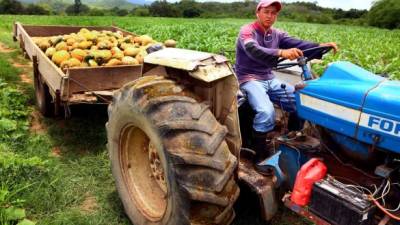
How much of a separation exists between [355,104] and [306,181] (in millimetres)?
574

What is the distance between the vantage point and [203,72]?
2.77m

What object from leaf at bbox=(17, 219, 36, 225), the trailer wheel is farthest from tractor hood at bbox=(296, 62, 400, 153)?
the trailer wheel

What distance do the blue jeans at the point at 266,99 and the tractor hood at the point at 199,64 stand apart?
482 mm

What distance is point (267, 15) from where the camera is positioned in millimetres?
3592

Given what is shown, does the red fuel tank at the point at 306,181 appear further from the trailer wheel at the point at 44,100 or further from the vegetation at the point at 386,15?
the vegetation at the point at 386,15

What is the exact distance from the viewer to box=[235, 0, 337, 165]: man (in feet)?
10.7

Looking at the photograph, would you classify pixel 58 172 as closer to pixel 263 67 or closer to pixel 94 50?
pixel 94 50

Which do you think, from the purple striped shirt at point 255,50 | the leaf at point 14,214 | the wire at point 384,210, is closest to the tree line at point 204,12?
the purple striped shirt at point 255,50

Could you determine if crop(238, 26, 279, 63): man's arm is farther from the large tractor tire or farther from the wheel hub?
the wheel hub

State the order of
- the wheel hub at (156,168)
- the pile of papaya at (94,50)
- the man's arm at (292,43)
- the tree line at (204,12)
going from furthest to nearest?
1. the tree line at (204,12)
2. the pile of papaya at (94,50)
3. the man's arm at (292,43)
4. the wheel hub at (156,168)

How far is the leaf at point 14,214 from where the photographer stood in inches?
126

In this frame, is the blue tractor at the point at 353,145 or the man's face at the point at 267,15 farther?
the man's face at the point at 267,15

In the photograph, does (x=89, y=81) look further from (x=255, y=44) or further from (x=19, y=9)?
(x=19, y=9)

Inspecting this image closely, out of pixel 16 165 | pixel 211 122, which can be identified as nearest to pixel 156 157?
pixel 211 122
